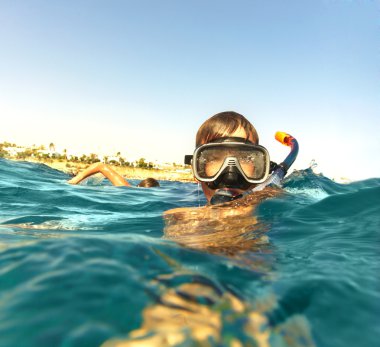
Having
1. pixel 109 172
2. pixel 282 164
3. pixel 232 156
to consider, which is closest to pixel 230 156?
pixel 232 156

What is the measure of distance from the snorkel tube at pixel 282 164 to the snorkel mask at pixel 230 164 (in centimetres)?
12

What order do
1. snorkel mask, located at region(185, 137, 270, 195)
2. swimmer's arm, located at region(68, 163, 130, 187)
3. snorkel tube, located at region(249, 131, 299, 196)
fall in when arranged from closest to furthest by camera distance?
1. snorkel mask, located at region(185, 137, 270, 195)
2. snorkel tube, located at region(249, 131, 299, 196)
3. swimmer's arm, located at region(68, 163, 130, 187)

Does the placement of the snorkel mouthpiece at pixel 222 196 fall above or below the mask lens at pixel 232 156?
below

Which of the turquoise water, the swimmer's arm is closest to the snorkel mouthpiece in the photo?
the turquoise water

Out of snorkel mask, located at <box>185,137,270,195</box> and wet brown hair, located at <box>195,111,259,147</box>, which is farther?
wet brown hair, located at <box>195,111,259,147</box>

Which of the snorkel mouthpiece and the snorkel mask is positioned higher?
the snorkel mask

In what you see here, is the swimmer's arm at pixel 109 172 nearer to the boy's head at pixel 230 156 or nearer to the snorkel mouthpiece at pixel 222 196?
the boy's head at pixel 230 156

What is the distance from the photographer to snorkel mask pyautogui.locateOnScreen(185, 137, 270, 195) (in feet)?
11.4

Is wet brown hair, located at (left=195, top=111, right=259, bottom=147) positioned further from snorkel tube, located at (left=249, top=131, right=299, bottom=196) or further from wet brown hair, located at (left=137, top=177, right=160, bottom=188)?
wet brown hair, located at (left=137, top=177, right=160, bottom=188)

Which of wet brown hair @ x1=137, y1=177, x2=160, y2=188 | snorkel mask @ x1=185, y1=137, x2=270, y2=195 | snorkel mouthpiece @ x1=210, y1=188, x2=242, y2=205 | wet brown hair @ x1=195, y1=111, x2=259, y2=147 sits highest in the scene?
wet brown hair @ x1=195, y1=111, x2=259, y2=147

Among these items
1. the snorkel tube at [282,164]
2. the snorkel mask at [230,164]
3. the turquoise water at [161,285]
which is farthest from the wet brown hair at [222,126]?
the turquoise water at [161,285]

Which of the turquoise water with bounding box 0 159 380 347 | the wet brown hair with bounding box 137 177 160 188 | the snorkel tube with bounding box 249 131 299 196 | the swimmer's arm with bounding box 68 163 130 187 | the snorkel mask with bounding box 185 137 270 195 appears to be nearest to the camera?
the turquoise water with bounding box 0 159 380 347

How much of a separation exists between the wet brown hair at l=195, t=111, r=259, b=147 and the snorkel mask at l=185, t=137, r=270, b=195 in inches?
8.4

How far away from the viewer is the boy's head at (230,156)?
348cm
